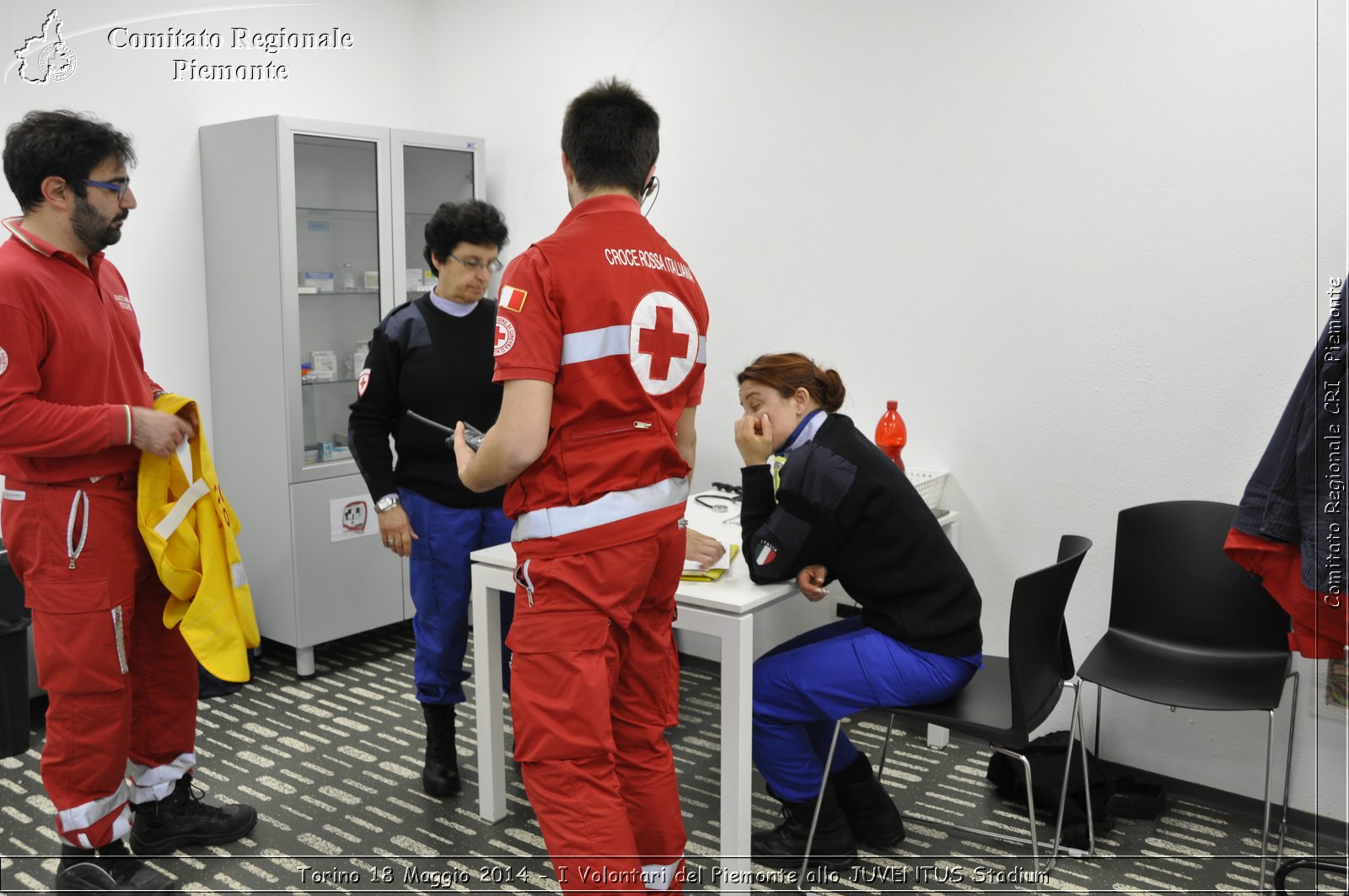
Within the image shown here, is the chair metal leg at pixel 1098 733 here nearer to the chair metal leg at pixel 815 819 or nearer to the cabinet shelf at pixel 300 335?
the chair metal leg at pixel 815 819

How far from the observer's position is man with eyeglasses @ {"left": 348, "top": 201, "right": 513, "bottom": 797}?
9.68 ft

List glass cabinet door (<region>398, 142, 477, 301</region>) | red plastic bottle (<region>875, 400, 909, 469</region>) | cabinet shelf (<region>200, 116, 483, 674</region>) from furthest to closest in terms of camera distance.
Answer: glass cabinet door (<region>398, 142, 477, 301</region>)
cabinet shelf (<region>200, 116, 483, 674</region>)
red plastic bottle (<region>875, 400, 909, 469</region>)

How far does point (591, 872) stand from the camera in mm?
1960

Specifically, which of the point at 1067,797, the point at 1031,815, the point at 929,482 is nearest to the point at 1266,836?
the point at 1067,797

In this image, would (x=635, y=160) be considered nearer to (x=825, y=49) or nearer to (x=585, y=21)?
(x=825, y=49)

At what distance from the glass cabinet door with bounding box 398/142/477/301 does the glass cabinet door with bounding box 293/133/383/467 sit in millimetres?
201

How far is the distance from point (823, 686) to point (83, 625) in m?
1.73

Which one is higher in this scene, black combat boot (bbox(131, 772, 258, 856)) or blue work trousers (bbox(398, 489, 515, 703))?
blue work trousers (bbox(398, 489, 515, 703))

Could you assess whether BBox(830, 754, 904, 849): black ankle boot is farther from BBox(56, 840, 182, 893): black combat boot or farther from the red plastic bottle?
BBox(56, 840, 182, 893): black combat boot

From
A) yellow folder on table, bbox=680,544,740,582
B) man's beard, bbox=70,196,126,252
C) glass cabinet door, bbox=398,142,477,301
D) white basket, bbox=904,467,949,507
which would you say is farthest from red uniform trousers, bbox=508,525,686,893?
glass cabinet door, bbox=398,142,477,301

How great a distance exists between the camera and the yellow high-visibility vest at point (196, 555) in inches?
99.4

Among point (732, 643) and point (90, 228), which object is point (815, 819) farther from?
point (90, 228)

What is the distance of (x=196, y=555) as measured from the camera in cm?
262

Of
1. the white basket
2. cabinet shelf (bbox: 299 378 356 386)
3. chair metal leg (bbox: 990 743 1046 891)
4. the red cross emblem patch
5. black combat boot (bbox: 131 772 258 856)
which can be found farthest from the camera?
cabinet shelf (bbox: 299 378 356 386)
